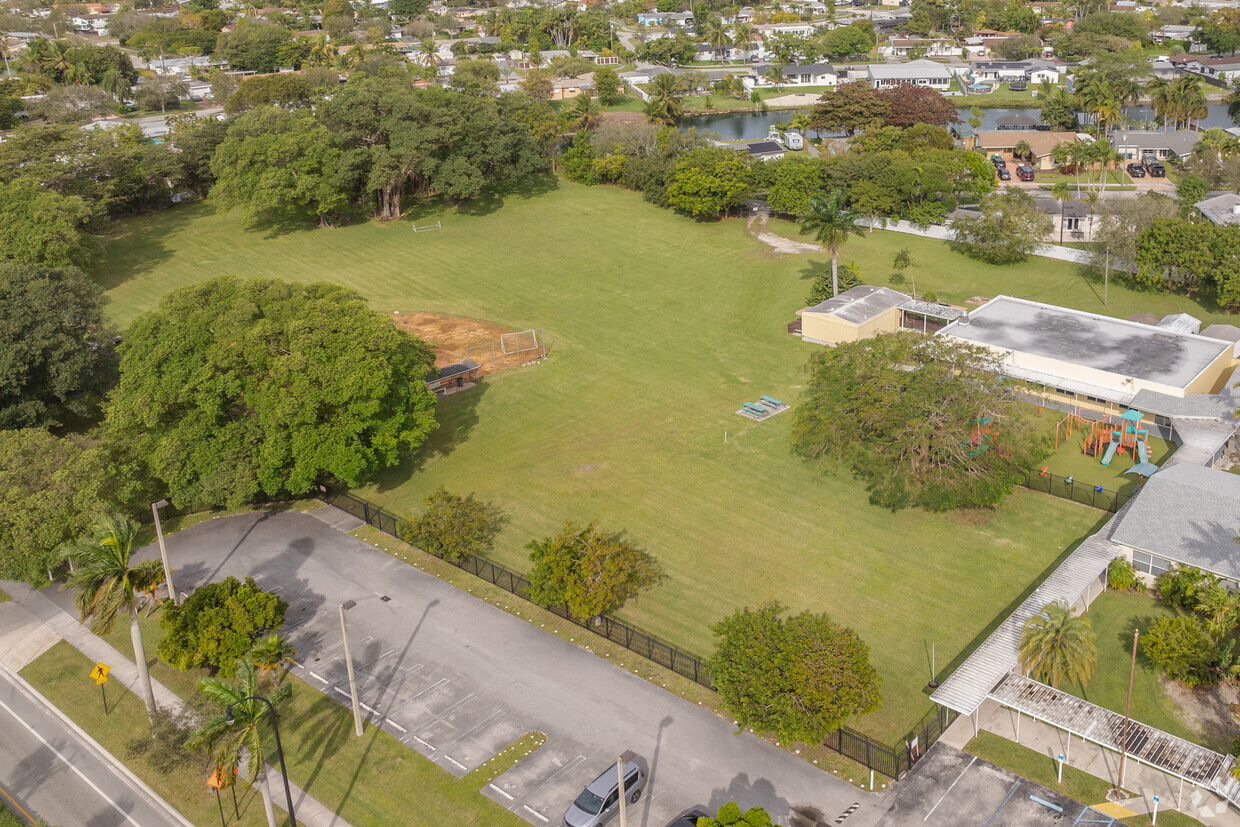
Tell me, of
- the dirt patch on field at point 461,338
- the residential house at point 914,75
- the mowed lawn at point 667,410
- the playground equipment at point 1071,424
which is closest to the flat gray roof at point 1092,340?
the playground equipment at point 1071,424

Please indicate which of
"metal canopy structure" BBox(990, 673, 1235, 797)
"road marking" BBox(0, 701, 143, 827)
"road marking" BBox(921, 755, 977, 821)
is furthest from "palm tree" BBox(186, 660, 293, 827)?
"metal canopy structure" BBox(990, 673, 1235, 797)

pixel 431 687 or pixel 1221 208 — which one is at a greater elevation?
pixel 1221 208

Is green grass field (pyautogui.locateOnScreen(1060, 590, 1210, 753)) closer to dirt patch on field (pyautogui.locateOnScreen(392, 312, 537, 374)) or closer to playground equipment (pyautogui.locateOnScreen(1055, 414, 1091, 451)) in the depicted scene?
playground equipment (pyautogui.locateOnScreen(1055, 414, 1091, 451))

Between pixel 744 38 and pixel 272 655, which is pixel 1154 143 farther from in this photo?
pixel 272 655

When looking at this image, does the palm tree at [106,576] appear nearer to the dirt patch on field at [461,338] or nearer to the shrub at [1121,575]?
the dirt patch on field at [461,338]

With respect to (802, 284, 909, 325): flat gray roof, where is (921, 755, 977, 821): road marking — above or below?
below

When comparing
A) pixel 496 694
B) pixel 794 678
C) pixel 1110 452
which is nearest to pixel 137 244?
pixel 496 694

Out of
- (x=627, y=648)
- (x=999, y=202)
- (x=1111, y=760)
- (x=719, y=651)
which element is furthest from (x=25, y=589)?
(x=999, y=202)
